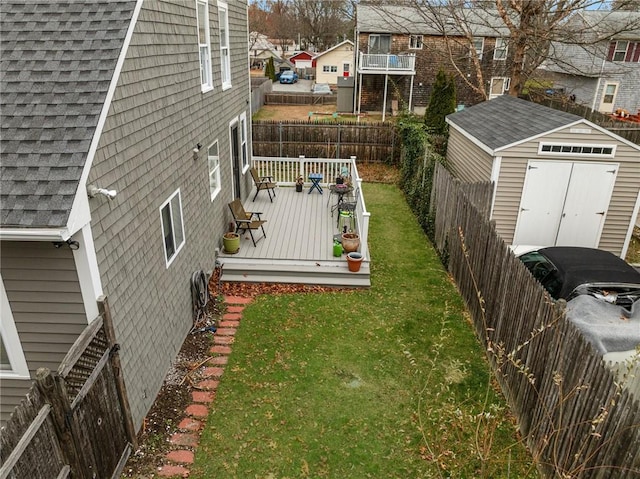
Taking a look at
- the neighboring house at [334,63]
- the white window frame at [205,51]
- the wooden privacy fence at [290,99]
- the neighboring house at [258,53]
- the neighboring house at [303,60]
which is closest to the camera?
the white window frame at [205,51]

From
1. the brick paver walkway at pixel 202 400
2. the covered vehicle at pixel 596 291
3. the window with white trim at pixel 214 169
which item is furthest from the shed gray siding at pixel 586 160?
the brick paver walkway at pixel 202 400

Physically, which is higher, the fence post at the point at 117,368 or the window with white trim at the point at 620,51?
the window with white trim at the point at 620,51

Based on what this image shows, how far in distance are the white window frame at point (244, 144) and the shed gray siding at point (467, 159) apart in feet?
20.4

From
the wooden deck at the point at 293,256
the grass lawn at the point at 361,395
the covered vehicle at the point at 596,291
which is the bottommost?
the grass lawn at the point at 361,395

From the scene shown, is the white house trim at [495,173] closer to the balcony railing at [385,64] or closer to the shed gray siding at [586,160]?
the shed gray siding at [586,160]

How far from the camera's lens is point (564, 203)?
1052 centimetres

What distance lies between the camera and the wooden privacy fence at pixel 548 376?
3.93m

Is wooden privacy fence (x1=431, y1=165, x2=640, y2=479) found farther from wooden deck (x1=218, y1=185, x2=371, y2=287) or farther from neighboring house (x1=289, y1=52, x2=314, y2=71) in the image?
neighboring house (x1=289, y1=52, x2=314, y2=71)

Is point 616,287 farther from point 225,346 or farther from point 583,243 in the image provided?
point 225,346

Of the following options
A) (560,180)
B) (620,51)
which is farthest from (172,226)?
(620,51)

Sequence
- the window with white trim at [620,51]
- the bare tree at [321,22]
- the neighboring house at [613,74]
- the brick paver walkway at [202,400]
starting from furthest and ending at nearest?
the bare tree at [321,22]
the window with white trim at [620,51]
the neighboring house at [613,74]
the brick paver walkway at [202,400]

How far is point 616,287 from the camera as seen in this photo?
6.66 m

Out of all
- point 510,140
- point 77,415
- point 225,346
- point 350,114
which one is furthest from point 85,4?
point 350,114

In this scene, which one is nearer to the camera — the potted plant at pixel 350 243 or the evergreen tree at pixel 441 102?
the potted plant at pixel 350 243
